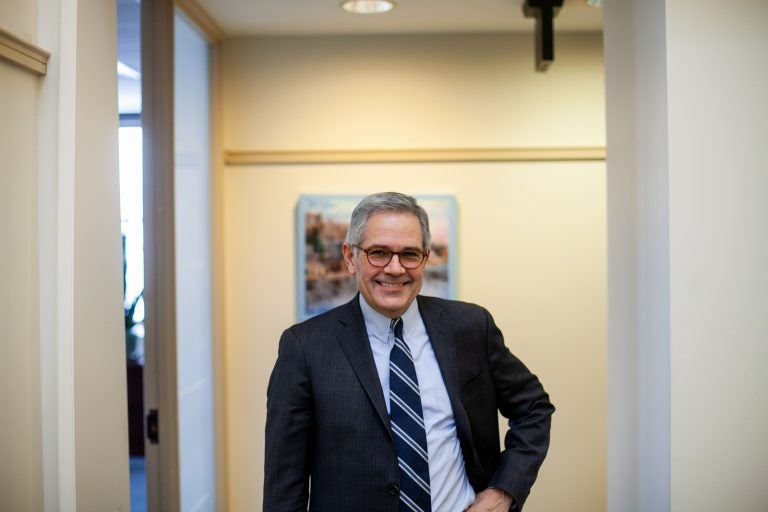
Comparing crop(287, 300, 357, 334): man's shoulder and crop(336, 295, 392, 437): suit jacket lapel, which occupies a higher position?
crop(287, 300, 357, 334): man's shoulder

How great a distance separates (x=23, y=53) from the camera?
1834 mm

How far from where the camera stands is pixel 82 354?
195 centimetres

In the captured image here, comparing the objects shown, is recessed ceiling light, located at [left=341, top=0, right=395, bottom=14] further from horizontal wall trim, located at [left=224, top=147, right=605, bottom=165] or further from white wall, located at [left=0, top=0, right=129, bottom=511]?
white wall, located at [left=0, top=0, right=129, bottom=511]

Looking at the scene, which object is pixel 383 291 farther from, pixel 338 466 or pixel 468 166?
pixel 468 166

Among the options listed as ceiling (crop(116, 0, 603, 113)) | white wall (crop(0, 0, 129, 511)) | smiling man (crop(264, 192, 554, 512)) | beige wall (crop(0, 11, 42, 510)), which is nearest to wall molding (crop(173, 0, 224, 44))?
ceiling (crop(116, 0, 603, 113))

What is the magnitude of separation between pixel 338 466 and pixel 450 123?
2.52 meters

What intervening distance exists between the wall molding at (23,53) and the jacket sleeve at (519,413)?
1357 millimetres

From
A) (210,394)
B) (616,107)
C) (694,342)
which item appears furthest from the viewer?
(210,394)

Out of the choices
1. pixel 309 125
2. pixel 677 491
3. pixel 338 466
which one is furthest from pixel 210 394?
pixel 677 491

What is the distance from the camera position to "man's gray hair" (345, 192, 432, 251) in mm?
1961

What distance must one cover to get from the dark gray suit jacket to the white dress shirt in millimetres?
26

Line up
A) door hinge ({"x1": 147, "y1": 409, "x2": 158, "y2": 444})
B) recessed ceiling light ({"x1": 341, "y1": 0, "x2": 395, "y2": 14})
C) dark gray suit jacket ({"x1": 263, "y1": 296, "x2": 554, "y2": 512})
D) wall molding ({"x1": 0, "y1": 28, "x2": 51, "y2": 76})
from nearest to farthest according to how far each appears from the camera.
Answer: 1. wall molding ({"x1": 0, "y1": 28, "x2": 51, "y2": 76})
2. dark gray suit jacket ({"x1": 263, "y1": 296, "x2": 554, "y2": 512})
3. door hinge ({"x1": 147, "y1": 409, "x2": 158, "y2": 444})
4. recessed ceiling light ({"x1": 341, "y1": 0, "x2": 395, "y2": 14})

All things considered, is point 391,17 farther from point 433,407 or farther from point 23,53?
point 433,407

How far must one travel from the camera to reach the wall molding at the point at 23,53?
5.76 feet
